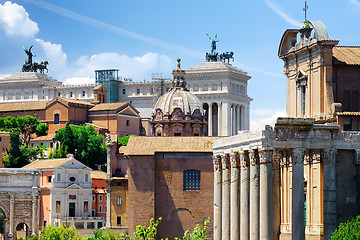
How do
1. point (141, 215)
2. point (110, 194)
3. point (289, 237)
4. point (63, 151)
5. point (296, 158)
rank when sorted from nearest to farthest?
point (296, 158), point (289, 237), point (141, 215), point (110, 194), point (63, 151)

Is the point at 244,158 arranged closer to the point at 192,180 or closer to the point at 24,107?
the point at 192,180

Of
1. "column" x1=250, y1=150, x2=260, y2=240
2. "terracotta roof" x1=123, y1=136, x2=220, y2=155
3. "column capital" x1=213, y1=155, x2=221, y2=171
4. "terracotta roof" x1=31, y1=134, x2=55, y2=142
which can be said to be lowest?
"column" x1=250, y1=150, x2=260, y2=240

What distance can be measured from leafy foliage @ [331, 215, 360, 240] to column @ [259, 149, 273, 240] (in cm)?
274

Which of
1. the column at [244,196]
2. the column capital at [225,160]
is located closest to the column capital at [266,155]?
the column at [244,196]

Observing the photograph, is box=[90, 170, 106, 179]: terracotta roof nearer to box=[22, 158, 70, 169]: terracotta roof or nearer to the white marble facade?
box=[22, 158, 70, 169]: terracotta roof

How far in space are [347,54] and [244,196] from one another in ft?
37.6

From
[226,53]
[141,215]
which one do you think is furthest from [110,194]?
[226,53]

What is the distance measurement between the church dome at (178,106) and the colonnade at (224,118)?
55.4m

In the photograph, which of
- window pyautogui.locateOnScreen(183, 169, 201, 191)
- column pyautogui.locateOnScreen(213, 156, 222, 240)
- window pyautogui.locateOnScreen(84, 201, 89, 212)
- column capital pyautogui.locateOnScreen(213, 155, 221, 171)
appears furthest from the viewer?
window pyautogui.locateOnScreen(84, 201, 89, 212)

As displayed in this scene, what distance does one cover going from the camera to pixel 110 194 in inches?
3046

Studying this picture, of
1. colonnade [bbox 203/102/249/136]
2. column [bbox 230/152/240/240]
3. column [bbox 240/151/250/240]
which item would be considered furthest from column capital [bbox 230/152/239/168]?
colonnade [bbox 203/102/249/136]

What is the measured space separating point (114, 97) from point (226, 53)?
2097 cm

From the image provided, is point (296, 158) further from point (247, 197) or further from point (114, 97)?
point (114, 97)

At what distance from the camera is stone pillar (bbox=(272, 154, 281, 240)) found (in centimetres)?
4113
